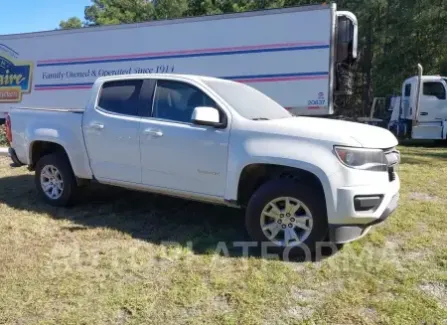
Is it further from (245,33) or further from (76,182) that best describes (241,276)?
(245,33)

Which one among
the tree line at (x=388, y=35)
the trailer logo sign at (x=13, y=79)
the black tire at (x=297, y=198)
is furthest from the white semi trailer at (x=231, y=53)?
the tree line at (x=388, y=35)

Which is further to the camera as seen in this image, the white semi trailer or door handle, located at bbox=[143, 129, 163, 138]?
the white semi trailer

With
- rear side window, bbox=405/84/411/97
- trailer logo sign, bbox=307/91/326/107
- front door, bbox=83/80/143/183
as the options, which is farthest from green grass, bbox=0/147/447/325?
rear side window, bbox=405/84/411/97

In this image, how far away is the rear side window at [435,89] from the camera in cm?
1549

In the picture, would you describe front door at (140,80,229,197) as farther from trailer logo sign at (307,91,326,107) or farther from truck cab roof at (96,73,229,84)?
trailer logo sign at (307,91,326,107)

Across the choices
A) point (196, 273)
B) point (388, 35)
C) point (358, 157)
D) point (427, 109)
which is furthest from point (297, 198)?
point (388, 35)

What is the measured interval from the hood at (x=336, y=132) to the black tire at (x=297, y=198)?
473 mm

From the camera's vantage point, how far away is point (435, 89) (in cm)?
1564

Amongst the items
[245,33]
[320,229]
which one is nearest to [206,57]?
[245,33]

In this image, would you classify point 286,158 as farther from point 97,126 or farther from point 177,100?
point 97,126

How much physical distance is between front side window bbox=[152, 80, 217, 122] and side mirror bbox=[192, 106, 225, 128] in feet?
0.71

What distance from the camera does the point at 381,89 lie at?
24.8 metres

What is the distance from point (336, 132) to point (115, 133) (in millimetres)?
2544

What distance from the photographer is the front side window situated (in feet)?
15.9
